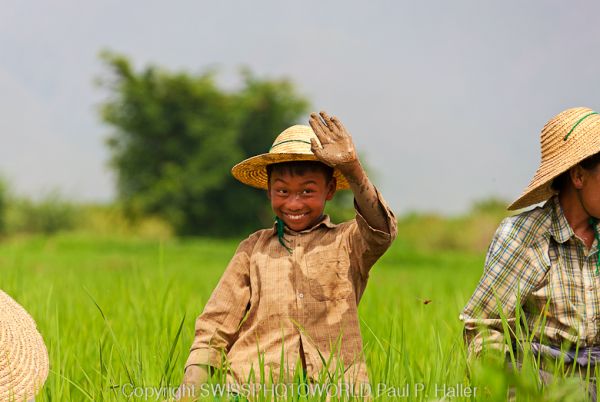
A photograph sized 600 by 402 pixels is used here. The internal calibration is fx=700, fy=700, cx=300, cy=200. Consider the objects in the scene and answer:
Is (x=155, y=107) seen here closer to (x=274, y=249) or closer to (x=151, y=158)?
(x=151, y=158)

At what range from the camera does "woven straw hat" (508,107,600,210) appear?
2.15 meters

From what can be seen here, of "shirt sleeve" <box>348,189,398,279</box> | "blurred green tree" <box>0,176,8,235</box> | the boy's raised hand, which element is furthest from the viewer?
"blurred green tree" <box>0,176,8,235</box>

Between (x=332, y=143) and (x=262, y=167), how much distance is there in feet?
1.66

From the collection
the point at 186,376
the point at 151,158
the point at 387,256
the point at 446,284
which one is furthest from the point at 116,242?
the point at 186,376

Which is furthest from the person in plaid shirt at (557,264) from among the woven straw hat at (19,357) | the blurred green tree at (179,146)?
the blurred green tree at (179,146)

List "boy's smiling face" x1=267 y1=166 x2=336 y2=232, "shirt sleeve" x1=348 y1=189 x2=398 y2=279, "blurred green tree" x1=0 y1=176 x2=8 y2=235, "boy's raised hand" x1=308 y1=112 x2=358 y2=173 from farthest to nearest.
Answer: "blurred green tree" x1=0 y1=176 x2=8 y2=235 → "boy's smiling face" x1=267 y1=166 x2=336 y2=232 → "shirt sleeve" x1=348 y1=189 x2=398 y2=279 → "boy's raised hand" x1=308 y1=112 x2=358 y2=173

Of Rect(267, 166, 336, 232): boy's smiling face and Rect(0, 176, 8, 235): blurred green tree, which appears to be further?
Rect(0, 176, 8, 235): blurred green tree

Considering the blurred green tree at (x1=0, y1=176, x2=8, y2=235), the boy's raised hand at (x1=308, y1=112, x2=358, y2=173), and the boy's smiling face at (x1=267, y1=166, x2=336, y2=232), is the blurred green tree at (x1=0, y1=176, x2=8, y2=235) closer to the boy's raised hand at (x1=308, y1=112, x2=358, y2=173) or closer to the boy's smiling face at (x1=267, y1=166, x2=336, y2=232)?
the boy's smiling face at (x1=267, y1=166, x2=336, y2=232)

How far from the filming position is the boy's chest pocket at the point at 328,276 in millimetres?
2117

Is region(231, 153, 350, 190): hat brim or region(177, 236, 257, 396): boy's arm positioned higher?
region(231, 153, 350, 190): hat brim

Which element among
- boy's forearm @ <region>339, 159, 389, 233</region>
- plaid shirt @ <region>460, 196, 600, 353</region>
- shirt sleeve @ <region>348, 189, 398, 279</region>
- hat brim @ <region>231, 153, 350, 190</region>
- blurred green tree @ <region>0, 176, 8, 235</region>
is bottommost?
plaid shirt @ <region>460, 196, 600, 353</region>

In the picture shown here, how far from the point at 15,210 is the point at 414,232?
12.0 metres

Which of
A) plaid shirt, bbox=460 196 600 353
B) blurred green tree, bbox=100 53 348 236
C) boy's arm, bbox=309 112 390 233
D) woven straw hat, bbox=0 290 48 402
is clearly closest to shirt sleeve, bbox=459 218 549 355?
plaid shirt, bbox=460 196 600 353

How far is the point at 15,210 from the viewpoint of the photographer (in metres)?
21.4
